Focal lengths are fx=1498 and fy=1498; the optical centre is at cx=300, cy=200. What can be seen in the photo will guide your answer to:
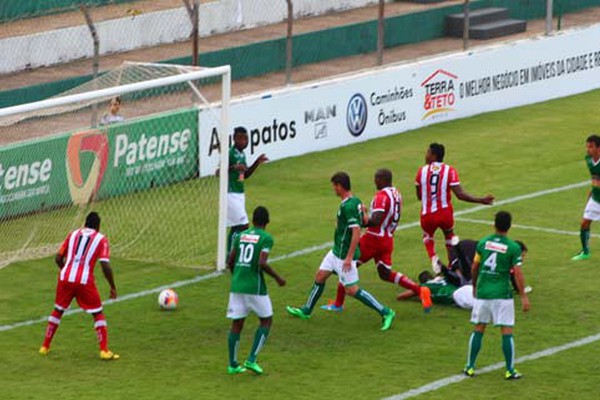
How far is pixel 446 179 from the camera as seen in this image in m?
19.1

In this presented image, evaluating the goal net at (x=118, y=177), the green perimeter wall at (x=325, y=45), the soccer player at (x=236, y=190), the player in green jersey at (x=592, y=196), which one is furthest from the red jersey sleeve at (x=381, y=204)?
the green perimeter wall at (x=325, y=45)

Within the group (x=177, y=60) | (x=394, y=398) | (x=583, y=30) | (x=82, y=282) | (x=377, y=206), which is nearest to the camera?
(x=394, y=398)

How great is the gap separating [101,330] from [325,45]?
15.6m

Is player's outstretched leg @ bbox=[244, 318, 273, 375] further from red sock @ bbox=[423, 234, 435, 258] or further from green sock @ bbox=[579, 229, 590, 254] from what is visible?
green sock @ bbox=[579, 229, 590, 254]

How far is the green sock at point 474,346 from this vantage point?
51.0ft

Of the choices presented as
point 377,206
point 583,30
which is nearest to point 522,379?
point 377,206

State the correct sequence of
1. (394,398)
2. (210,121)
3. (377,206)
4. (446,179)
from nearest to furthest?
1. (394,398)
2. (377,206)
3. (446,179)
4. (210,121)

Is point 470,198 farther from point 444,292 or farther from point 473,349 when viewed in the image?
point 473,349

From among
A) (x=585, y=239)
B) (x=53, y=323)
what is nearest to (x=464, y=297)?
(x=585, y=239)

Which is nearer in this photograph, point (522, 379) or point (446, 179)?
point (522, 379)

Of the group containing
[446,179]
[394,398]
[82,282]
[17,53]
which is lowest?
[394,398]

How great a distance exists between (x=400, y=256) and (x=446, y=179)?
2200 millimetres

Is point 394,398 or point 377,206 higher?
point 377,206

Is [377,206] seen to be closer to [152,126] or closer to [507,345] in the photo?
[507,345]
